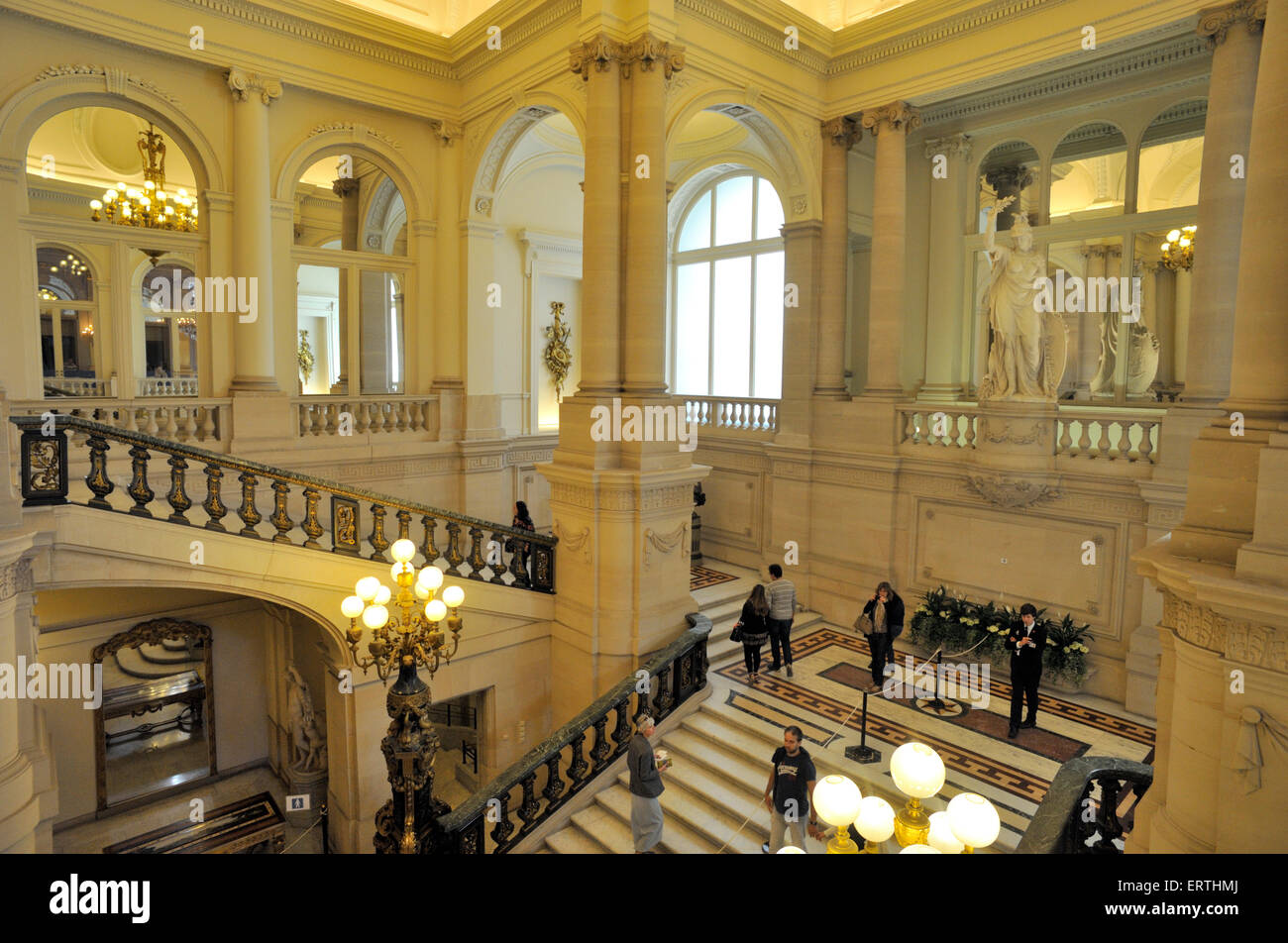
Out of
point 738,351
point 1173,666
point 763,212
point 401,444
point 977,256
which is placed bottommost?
point 1173,666

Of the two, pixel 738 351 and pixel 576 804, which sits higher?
pixel 738 351

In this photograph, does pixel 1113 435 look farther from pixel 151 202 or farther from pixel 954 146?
pixel 151 202

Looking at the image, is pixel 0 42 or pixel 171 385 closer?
pixel 0 42

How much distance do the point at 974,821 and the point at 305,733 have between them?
11.2 meters

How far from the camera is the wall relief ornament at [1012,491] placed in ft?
34.9

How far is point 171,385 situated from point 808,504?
1630 cm

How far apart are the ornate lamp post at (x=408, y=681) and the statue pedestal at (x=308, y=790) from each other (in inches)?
208

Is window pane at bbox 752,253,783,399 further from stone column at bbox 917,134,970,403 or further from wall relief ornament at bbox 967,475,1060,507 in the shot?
wall relief ornament at bbox 967,475,1060,507

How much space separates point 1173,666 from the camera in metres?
4.80

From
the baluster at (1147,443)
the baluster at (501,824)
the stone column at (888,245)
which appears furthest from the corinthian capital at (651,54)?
the baluster at (501,824)

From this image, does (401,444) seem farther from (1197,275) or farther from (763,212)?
(1197,275)

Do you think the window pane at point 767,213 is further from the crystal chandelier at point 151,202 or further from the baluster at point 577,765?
the baluster at point 577,765
